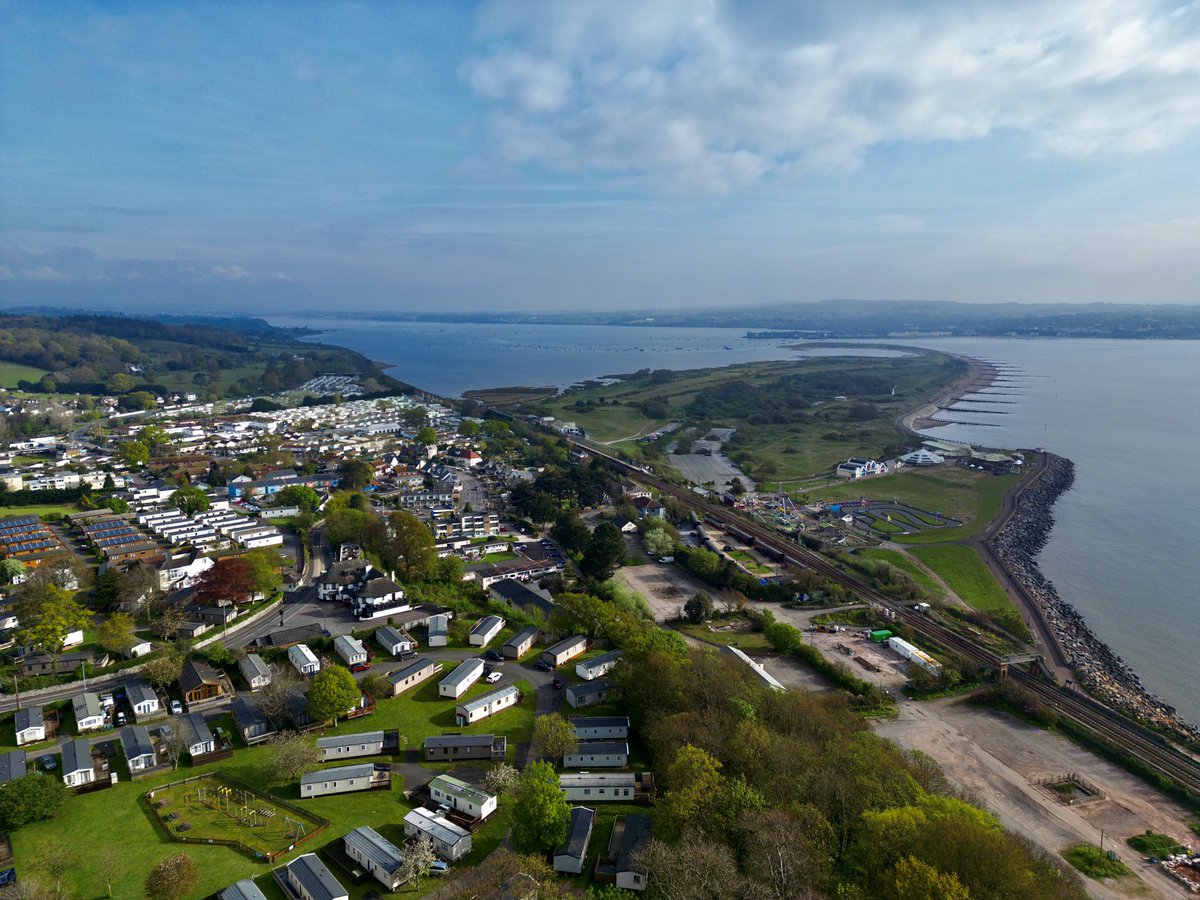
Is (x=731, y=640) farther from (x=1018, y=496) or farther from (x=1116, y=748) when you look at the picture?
(x=1018, y=496)

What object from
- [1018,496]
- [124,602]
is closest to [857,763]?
[124,602]

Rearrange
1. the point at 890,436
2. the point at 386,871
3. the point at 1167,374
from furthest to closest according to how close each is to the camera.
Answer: the point at 1167,374, the point at 890,436, the point at 386,871

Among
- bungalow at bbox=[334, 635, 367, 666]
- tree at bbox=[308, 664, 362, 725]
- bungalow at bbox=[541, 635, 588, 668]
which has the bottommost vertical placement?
bungalow at bbox=[541, 635, 588, 668]

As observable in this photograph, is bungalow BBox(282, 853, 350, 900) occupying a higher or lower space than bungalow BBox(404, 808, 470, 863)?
higher

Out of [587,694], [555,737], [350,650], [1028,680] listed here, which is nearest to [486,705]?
[587,694]

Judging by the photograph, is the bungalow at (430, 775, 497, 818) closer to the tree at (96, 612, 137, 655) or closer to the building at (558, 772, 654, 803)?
the building at (558, 772, 654, 803)

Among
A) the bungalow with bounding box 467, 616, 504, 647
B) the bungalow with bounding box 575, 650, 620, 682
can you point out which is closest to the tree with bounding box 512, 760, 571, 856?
the bungalow with bounding box 575, 650, 620, 682
